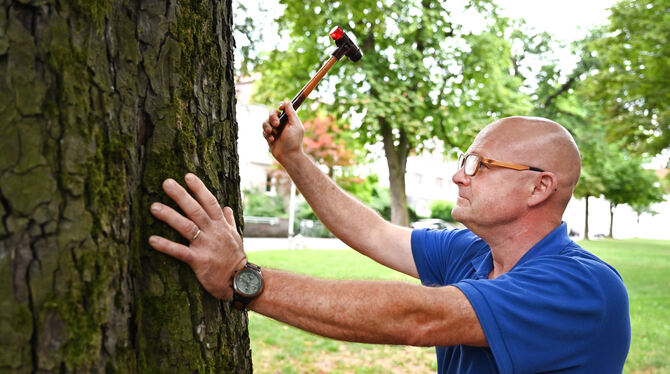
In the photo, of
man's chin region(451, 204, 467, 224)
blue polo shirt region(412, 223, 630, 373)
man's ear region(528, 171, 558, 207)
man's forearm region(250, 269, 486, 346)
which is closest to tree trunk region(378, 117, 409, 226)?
man's chin region(451, 204, 467, 224)

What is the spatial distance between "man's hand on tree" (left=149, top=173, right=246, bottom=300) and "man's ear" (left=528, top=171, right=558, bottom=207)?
1.22m

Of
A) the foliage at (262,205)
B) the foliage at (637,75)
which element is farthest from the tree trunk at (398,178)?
the foliage at (262,205)

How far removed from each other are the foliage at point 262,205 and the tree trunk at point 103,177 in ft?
94.6

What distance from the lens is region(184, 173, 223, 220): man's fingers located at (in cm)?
171

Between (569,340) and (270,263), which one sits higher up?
(569,340)

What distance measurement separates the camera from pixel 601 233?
61969mm

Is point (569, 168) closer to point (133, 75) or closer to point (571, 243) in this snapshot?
point (571, 243)

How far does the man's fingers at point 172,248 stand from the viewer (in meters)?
1.62

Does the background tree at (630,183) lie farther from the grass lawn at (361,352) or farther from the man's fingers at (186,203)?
the man's fingers at (186,203)

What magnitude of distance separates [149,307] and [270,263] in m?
13.4

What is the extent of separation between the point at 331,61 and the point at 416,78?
1335 cm

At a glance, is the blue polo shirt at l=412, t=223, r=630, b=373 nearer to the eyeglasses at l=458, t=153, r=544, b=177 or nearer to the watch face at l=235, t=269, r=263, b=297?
the eyeglasses at l=458, t=153, r=544, b=177

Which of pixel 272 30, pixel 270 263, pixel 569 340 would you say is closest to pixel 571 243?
pixel 569 340

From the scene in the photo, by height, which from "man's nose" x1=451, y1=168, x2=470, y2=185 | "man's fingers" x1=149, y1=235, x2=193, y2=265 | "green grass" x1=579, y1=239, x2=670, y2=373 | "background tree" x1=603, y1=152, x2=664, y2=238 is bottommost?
"green grass" x1=579, y1=239, x2=670, y2=373
